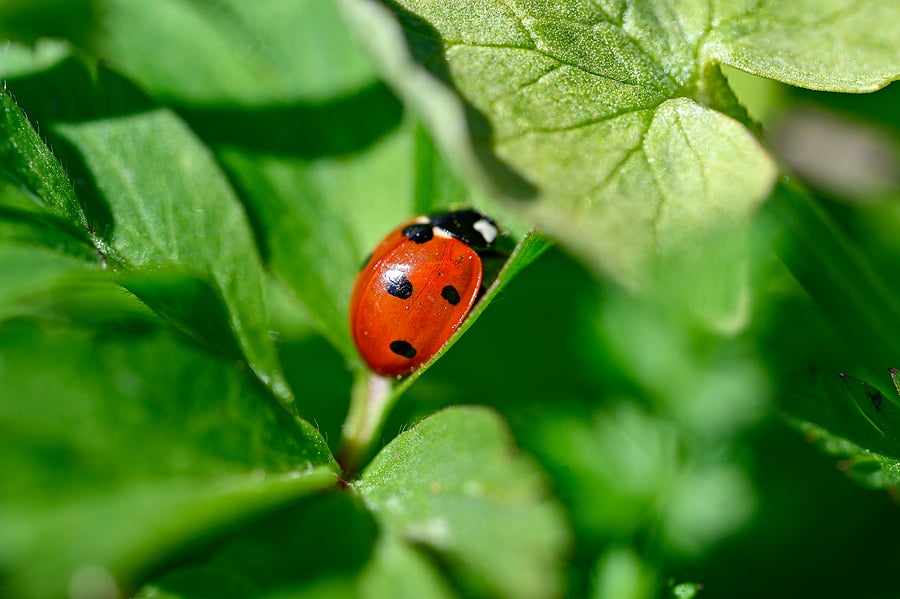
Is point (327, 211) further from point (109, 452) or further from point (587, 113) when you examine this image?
point (109, 452)

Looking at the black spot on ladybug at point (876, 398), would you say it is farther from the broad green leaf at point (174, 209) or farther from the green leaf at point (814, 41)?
the broad green leaf at point (174, 209)

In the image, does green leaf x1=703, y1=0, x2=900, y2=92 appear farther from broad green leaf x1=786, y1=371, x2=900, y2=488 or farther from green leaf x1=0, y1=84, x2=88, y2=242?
green leaf x1=0, y1=84, x2=88, y2=242

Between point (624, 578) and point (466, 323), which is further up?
point (466, 323)

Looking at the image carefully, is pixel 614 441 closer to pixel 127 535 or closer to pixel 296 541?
pixel 296 541

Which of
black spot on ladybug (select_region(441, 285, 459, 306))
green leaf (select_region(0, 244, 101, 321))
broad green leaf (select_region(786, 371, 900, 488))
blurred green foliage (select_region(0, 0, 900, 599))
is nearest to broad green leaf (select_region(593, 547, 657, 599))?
blurred green foliage (select_region(0, 0, 900, 599))

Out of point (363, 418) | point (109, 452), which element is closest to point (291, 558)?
point (109, 452)

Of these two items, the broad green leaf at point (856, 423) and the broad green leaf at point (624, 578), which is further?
the broad green leaf at point (624, 578)

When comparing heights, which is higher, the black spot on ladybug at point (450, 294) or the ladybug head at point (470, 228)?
the ladybug head at point (470, 228)

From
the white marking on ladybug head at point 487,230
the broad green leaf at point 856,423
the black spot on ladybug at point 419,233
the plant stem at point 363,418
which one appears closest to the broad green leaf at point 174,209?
the plant stem at point 363,418
